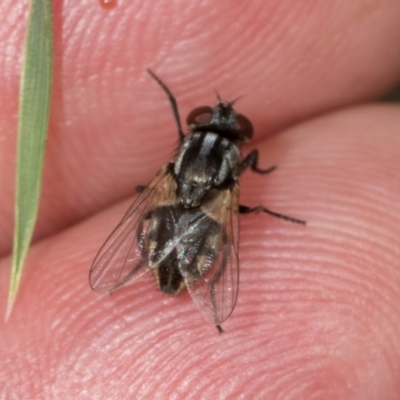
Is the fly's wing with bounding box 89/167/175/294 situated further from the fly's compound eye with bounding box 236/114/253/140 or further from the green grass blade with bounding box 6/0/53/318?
the fly's compound eye with bounding box 236/114/253/140

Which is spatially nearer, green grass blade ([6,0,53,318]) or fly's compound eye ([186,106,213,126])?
green grass blade ([6,0,53,318])

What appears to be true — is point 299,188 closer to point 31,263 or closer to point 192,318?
point 192,318

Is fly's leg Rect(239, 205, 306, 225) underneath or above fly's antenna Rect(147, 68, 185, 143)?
underneath

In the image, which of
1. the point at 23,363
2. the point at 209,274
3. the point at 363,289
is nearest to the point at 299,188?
the point at 363,289

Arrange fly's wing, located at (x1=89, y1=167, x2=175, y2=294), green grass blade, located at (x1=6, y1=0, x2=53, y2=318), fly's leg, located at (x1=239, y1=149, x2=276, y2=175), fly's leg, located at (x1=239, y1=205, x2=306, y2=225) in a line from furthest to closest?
fly's leg, located at (x1=239, y1=149, x2=276, y2=175) < fly's leg, located at (x1=239, y1=205, x2=306, y2=225) < green grass blade, located at (x1=6, y1=0, x2=53, y2=318) < fly's wing, located at (x1=89, y1=167, x2=175, y2=294)

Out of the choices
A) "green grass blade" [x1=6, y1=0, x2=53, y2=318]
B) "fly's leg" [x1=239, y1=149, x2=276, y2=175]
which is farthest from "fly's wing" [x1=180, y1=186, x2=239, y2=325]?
"green grass blade" [x1=6, y1=0, x2=53, y2=318]

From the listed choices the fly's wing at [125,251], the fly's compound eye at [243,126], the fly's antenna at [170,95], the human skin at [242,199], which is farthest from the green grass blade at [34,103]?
the fly's compound eye at [243,126]

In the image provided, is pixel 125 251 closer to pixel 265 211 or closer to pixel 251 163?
pixel 265 211

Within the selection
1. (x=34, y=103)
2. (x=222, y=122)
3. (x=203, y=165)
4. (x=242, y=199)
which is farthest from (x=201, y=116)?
(x=34, y=103)

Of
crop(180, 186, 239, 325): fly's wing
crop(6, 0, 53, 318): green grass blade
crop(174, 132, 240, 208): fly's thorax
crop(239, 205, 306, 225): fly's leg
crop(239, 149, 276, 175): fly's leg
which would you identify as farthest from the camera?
crop(239, 149, 276, 175): fly's leg
